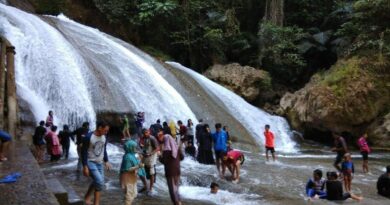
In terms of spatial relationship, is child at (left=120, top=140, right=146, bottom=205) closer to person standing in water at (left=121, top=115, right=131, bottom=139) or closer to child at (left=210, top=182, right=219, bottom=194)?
child at (left=210, top=182, right=219, bottom=194)

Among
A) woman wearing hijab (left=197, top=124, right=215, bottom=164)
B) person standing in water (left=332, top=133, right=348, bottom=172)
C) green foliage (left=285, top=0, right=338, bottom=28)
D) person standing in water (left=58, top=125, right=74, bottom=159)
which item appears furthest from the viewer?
green foliage (left=285, top=0, right=338, bottom=28)

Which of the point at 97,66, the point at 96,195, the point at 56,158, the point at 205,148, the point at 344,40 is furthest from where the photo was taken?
the point at 344,40

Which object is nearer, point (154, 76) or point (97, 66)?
point (97, 66)

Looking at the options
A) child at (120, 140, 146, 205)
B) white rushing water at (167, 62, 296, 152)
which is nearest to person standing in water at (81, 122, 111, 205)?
child at (120, 140, 146, 205)

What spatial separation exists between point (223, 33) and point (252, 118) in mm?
8657

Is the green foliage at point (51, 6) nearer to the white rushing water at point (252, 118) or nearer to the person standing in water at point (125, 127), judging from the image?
the white rushing water at point (252, 118)

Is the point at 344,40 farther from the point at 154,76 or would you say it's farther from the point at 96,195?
the point at 96,195

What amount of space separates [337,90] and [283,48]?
23.4ft

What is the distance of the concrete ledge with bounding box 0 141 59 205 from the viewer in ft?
19.7

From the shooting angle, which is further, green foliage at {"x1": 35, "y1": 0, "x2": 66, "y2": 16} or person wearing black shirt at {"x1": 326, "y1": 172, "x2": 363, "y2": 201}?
green foliage at {"x1": 35, "y1": 0, "x2": 66, "y2": 16}

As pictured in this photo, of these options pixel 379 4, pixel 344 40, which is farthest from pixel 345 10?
pixel 379 4

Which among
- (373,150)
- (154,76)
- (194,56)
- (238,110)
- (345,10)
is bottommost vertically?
(373,150)

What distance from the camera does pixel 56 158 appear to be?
1282 centimetres

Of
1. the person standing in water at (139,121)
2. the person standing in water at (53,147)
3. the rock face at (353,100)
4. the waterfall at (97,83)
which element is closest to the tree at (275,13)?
the waterfall at (97,83)
